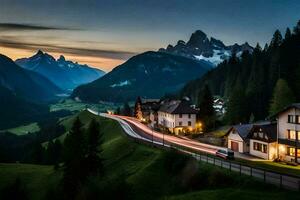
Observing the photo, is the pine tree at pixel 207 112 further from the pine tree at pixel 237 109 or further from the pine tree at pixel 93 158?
the pine tree at pixel 93 158

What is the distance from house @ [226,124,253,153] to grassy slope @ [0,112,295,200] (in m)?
16.6

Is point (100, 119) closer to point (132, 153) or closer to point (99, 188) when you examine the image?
point (132, 153)

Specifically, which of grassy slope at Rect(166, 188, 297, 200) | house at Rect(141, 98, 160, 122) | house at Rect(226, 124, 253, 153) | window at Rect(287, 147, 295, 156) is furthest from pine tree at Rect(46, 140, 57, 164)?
grassy slope at Rect(166, 188, 297, 200)

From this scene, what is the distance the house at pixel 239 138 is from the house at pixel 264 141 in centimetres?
157

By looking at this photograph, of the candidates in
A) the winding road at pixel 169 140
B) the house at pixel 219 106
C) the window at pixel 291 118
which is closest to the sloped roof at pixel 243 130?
the winding road at pixel 169 140

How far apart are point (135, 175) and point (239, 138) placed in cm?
2598

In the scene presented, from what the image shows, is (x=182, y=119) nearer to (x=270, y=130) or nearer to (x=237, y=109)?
(x=237, y=109)

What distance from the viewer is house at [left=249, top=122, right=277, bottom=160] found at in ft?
233

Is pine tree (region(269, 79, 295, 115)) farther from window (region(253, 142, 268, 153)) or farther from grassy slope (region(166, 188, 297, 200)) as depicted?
grassy slope (region(166, 188, 297, 200))

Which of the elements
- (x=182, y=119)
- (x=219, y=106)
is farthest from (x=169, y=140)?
(x=219, y=106)

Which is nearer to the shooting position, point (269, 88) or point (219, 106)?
point (269, 88)

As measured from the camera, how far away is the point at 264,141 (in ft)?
237

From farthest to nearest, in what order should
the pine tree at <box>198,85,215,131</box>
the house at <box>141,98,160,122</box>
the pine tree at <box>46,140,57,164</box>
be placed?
the house at <box>141,98,160,122</box>
the pine tree at <box>46,140,57,164</box>
the pine tree at <box>198,85,215,131</box>

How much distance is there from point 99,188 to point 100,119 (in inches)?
4746
